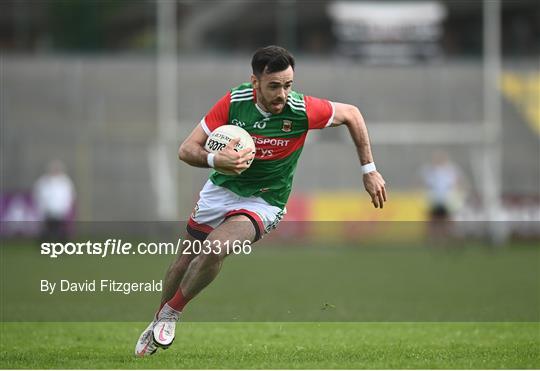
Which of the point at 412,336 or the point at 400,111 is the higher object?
the point at 412,336

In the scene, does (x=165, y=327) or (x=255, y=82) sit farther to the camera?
(x=165, y=327)

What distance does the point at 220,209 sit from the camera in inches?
334

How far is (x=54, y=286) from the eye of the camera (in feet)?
53.0

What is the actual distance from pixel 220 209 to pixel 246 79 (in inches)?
965

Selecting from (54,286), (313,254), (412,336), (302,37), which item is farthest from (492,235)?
(412,336)

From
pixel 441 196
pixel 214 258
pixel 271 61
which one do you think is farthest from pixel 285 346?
pixel 441 196

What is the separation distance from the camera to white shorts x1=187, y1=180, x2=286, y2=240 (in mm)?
8445

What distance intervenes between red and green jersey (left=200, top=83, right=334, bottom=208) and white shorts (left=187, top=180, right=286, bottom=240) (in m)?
0.05

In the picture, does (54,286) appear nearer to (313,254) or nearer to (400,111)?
(313,254)

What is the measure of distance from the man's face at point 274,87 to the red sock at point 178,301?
1.65 metres

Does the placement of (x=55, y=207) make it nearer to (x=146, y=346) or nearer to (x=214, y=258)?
(x=146, y=346)

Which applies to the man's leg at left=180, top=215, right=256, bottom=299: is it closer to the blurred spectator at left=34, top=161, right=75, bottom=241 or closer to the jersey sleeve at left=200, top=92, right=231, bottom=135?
the jersey sleeve at left=200, top=92, right=231, bottom=135

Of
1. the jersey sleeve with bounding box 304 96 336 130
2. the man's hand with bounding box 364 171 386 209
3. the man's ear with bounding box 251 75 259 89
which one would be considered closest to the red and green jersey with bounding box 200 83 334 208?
the jersey sleeve with bounding box 304 96 336 130

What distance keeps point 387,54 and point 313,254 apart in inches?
390
